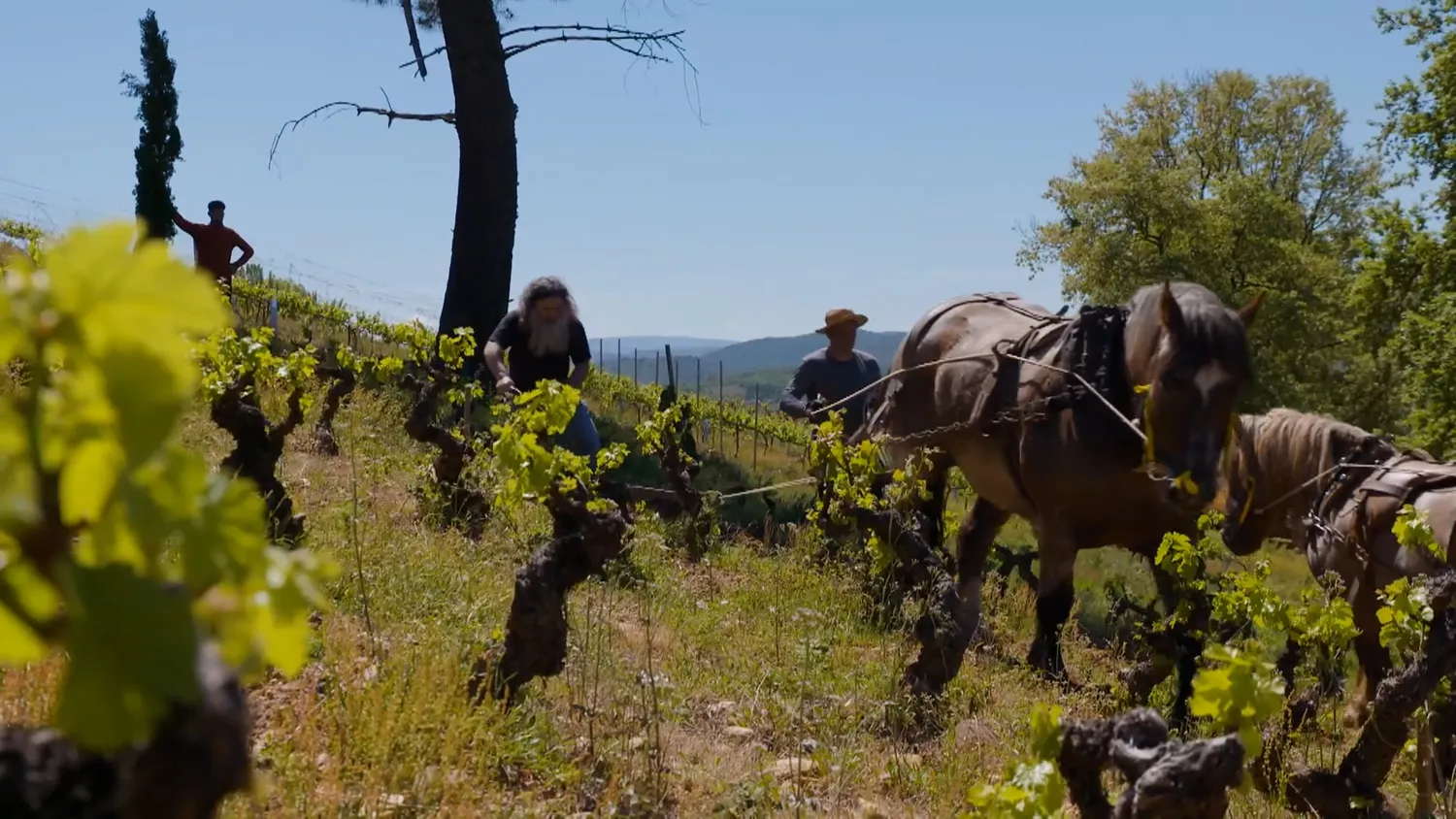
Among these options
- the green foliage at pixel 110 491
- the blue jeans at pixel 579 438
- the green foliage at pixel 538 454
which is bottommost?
the blue jeans at pixel 579 438

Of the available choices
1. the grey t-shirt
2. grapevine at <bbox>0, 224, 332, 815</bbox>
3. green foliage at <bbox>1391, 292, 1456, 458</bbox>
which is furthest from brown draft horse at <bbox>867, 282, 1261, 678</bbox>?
green foliage at <bbox>1391, 292, 1456, 458</bbox>

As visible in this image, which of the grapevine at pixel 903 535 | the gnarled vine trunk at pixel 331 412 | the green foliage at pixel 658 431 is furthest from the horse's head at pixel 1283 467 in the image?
the gnarled vine trunk at pixel 331 412

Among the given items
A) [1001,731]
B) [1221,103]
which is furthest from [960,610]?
[1221,103]

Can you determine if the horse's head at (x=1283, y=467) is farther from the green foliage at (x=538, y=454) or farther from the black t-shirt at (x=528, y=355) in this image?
the black t-shirt at (x=528, y=355)

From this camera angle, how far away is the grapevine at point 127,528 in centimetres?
71

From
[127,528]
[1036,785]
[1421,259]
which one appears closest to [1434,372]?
[1421,259]

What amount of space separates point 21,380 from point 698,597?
4.01 meters

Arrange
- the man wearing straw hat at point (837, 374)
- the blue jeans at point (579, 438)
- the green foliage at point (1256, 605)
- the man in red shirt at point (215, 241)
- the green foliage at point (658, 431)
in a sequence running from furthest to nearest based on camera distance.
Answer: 1. the man in red shirt at point (215, 241)
2. the man wearing straw hat at point (837, 374)
3. the green foliage at point (658, 431)
4. the blue jeans at point (579, 438)
5. the green foliage at point (1256, 605)

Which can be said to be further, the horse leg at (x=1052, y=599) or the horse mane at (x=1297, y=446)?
the horse mane at (x=1297, y=446)

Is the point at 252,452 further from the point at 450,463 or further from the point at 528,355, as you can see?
the point at 528,355

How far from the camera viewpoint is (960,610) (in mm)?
4672

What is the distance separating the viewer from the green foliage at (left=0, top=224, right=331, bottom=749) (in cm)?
71

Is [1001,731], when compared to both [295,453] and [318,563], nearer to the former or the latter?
[318,563]

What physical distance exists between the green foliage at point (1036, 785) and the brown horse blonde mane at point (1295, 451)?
425cm
